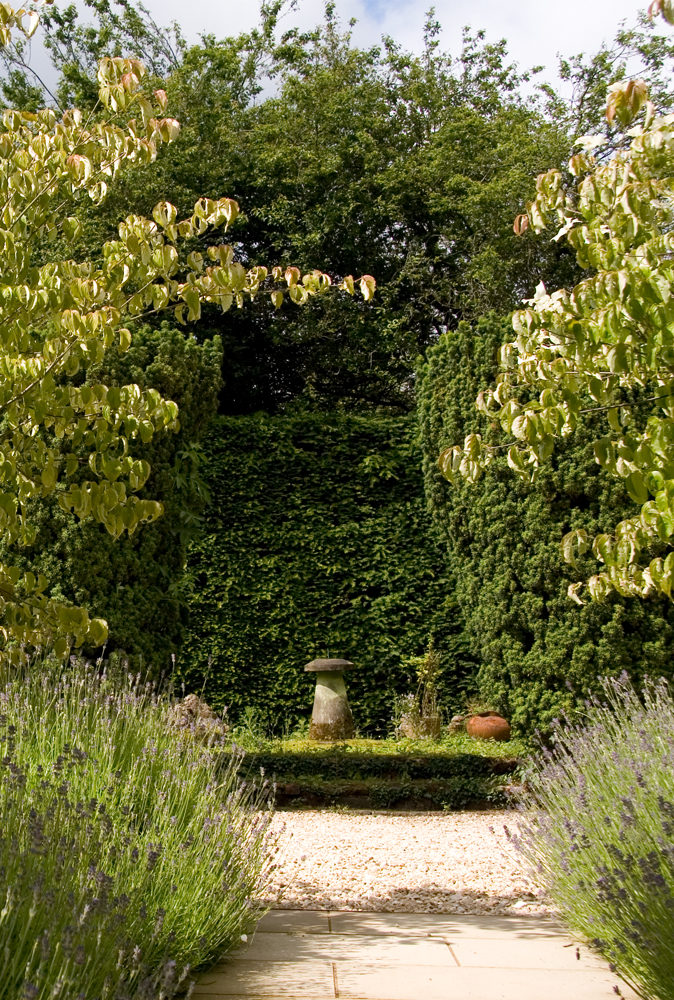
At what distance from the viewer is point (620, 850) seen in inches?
129

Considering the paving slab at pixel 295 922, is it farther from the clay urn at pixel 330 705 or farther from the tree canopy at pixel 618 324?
the clay urn at pixel 330 705

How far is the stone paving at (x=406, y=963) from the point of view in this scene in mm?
2908

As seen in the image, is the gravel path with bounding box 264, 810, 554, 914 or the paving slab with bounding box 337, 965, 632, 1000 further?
the gravel path with bounding box 264, 810, 554, 914

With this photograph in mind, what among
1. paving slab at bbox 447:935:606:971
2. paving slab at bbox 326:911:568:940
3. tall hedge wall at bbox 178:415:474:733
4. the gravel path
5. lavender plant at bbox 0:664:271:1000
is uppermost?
tall hedge wall at bbox 178:415:474:733

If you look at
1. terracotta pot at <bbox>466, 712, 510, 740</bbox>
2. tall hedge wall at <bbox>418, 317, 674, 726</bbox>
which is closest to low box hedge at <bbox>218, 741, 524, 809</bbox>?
terracotta pot at <bbox>466, 712, 510, 740</bbox>

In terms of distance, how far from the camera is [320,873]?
4.97 meters

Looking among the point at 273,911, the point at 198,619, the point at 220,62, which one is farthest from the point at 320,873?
the point at 220,62

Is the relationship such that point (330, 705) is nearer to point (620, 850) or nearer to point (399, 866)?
point (399, 866)

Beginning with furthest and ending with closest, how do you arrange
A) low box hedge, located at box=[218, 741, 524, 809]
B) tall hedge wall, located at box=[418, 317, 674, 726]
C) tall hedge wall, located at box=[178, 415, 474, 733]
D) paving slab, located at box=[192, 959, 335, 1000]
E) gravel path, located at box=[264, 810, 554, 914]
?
1. tall hedge wall, located at box=[178, 415, 474, 733]
2. tall hedge wall, located at box=[418, 317, 674, 726]
3. low box hedge, located at box=[218, 741, 524, 809]
4. gravel path, located at box=[264, 810, 554, 914]
5. paving slab, located at box=[192, 959, 335, 1000]

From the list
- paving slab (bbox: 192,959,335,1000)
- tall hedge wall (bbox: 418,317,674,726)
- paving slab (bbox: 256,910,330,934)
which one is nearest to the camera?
paving slab (bbox: 192,959,335,1000)

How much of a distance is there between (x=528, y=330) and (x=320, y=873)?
320cm

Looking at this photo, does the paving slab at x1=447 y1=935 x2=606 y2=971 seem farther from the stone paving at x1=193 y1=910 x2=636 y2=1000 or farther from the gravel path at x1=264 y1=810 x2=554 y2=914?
the gravel path at x1=264 y1=810 x2=554 y2=914

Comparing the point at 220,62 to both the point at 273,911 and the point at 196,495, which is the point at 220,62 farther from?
the point at 273,911

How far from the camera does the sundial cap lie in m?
8.70
